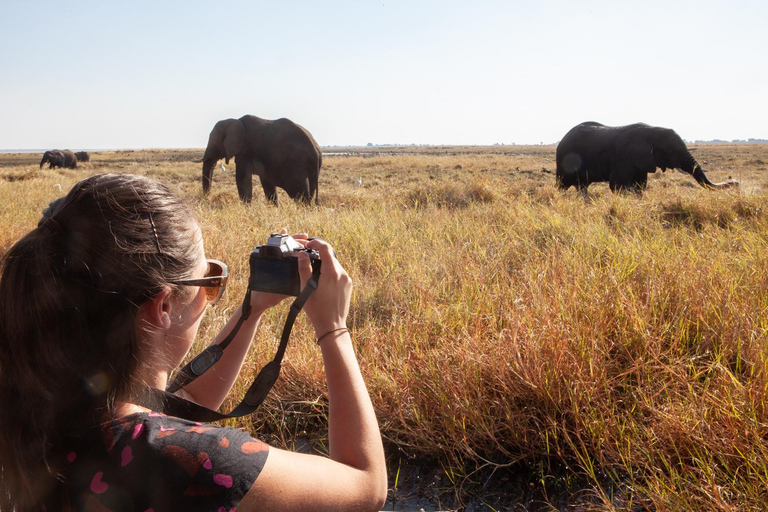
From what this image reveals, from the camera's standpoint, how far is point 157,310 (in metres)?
1.11

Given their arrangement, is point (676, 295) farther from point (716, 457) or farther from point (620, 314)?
point (716, 457)

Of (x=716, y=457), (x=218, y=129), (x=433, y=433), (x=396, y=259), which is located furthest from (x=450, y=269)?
(x=218, y=129)

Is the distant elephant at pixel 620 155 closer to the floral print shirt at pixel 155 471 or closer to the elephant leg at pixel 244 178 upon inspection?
the elephant leg at pixel 244 178

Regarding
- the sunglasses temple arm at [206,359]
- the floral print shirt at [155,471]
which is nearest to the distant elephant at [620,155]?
the sunglasses temple arm at [206,359]

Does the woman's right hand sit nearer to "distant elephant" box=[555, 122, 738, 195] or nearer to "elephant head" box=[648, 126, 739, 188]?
"distant elephant" box=[555, 122, 738, 195]

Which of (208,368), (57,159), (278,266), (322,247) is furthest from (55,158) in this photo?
(322,247)

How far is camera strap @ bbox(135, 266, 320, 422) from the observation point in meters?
1.23

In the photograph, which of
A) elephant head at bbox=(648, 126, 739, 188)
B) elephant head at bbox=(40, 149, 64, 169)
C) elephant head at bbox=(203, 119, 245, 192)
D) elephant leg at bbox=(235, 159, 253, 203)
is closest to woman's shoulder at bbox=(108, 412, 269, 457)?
elephant leg at bbox=(235, 159, 253, 203)

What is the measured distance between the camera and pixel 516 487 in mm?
1947

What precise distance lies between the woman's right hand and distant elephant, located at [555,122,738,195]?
34.4ft

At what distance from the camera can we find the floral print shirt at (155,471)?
36.4 inches

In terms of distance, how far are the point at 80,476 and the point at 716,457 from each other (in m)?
1.83

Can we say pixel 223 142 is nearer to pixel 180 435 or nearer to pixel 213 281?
pixel 213 281

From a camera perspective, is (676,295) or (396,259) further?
(396,259)
